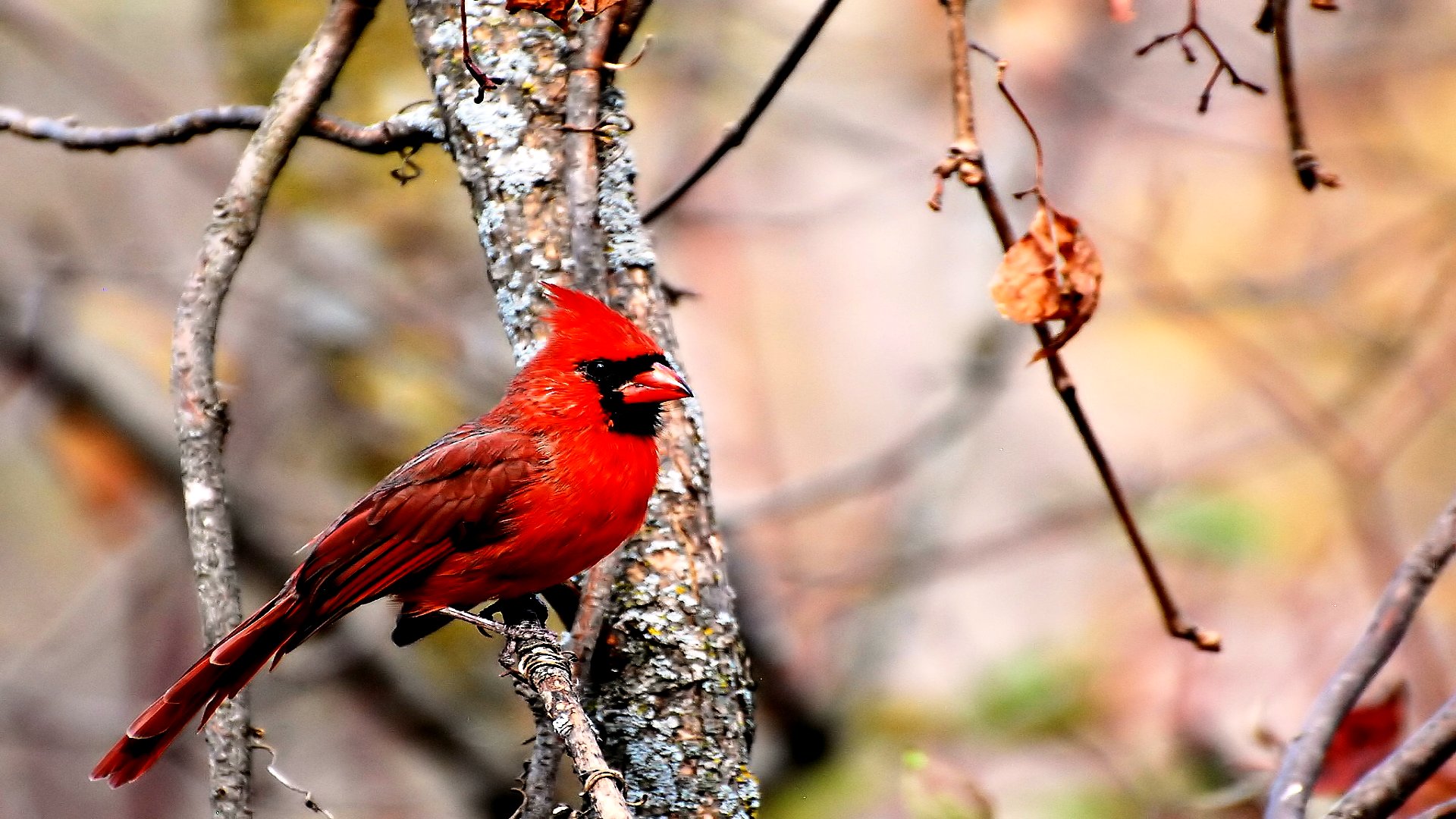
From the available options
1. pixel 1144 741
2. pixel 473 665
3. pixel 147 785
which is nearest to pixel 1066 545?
pixel 1144 741

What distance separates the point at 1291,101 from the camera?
212 centimetres

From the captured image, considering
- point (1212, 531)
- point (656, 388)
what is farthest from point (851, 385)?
point (656, 388)

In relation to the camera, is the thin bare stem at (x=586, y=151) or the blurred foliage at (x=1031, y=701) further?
the blurred foliage at (x=1031, y=701)

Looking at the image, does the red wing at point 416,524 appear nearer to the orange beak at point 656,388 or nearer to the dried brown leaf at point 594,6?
the orange beak at point 656,388

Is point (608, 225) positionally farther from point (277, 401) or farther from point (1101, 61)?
point (1101, 61)

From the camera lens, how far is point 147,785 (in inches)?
214

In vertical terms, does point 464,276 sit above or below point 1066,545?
above

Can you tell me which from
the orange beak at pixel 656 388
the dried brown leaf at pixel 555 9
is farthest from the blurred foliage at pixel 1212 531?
the dried brown leaf at pixel 555 9

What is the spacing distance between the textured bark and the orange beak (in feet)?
0.12

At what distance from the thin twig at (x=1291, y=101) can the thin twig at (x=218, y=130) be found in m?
1.26

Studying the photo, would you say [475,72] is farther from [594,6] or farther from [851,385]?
[851,385]

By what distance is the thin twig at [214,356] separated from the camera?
6.92 ft

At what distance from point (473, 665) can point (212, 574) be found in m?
3.09

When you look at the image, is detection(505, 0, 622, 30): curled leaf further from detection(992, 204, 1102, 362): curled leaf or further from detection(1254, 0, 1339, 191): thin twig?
detection(1254, 0, 1339, 191): thin twig
